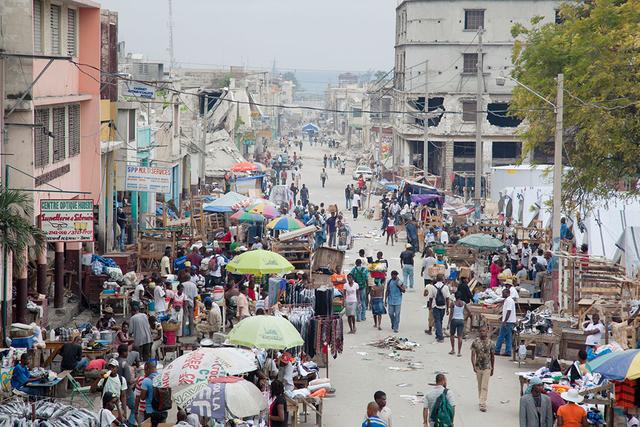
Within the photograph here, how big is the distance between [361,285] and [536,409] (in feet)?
35.6

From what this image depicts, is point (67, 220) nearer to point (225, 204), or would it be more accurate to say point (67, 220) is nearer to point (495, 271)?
point (495, 271)

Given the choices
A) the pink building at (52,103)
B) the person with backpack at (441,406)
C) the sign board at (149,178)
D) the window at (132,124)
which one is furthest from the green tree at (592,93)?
the person with backpack at (441,406)

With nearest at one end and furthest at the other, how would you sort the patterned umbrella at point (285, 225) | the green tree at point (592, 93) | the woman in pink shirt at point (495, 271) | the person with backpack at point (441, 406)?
the person with backpack at point (441, 406), the woman in pink shirt at point (495, 271), the green tree at point (592, 93), the patterned umbrella at point (285, 225)

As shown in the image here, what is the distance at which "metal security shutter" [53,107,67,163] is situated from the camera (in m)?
24.5

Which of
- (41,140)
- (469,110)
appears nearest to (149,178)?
(41,140)

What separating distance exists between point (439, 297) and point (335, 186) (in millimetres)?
50748

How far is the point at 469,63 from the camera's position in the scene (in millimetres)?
70250

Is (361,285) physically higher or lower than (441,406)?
higher

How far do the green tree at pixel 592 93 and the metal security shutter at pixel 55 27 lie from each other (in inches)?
512

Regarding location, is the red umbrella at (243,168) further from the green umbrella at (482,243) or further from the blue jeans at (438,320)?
the blue jeans at (438,320)

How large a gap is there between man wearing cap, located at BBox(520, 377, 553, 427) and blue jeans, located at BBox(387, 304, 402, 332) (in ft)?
31.0

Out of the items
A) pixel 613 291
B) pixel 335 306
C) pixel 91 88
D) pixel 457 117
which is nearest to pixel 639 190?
pixel 613 291

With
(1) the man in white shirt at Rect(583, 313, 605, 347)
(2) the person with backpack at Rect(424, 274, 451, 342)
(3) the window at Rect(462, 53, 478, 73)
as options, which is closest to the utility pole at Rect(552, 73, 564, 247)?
(2) the person with backpack at Rect(424, 274, 451, 342)

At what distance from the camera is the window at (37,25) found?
2292cm
